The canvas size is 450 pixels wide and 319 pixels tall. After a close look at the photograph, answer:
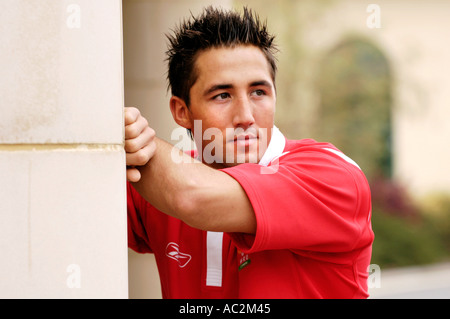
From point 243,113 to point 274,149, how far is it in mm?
223

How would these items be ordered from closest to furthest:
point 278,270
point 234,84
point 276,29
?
point 278,270, point 234,84, point 276,29

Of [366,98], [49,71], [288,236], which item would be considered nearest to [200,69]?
[288,236]

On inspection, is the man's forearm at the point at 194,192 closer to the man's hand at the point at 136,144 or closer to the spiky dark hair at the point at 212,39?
the man's hand at the point at 136,144

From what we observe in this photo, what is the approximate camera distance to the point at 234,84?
2486 mm

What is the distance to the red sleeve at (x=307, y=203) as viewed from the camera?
1.97 meters

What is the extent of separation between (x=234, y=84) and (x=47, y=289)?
1311 millimetres

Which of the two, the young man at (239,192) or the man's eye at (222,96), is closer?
the young man at (239,192)

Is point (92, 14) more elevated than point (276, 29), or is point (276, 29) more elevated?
point (276, 29)

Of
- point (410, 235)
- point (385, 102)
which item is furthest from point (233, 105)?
point (385, 102)

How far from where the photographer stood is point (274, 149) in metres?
2.50

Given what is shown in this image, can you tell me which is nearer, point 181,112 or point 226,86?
point 226,86

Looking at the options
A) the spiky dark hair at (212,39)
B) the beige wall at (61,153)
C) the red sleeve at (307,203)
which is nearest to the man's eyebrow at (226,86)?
the spiky dark hair at (212,39)

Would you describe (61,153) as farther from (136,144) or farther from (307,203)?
(307,203)
